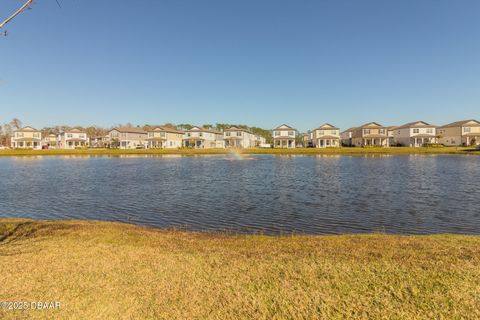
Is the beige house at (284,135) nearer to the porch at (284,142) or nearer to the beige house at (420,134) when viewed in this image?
the porch at (284,142)

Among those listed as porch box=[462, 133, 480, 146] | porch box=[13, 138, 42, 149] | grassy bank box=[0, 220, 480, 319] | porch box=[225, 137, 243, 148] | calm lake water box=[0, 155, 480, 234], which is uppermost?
porch box=[13, 138, 42, 149]

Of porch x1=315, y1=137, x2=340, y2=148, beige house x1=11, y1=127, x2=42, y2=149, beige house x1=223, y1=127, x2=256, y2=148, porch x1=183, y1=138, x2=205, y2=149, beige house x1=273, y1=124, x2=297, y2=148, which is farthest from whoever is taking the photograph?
beige house x1=11, y1=127, x2=42, y2=149

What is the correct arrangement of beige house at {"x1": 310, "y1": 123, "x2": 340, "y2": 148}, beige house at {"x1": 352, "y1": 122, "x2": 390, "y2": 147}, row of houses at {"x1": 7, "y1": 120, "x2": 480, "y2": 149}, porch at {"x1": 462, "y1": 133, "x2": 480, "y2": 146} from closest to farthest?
1. porch at {"x1": 462, "y1": 133, "x2": 480, "y2": 146}
2. row of houses at {"x1": 7, "y1": 120, "x2": 480, "y2": 149}
3. beige house at {"x1": 352, "y1": 122, "x2": 390, "y2": 147}
4. beige house at {"x1": 310, "y1": 123, "x2": 340, "y2": 148}

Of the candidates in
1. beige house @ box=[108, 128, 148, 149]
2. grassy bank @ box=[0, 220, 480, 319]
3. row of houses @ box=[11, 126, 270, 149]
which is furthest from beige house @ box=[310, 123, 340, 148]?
grassy bank @ box=[0, 220, 480, 319]

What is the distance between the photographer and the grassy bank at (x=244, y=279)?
4895 mm

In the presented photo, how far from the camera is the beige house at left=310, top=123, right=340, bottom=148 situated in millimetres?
97875

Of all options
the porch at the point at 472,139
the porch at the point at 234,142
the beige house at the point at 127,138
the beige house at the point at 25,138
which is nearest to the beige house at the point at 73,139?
the beige house at the point at 25,138

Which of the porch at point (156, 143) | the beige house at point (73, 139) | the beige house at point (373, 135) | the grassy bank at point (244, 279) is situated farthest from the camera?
the beige house at point (73, 139)

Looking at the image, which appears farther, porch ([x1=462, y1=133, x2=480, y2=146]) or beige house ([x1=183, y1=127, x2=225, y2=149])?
beige house ([x1=183, y1=127, x2=225, y2=149])

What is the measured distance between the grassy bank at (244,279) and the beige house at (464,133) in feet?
341

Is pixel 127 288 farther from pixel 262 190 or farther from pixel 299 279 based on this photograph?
pixel 262 190

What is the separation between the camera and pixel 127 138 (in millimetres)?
107875

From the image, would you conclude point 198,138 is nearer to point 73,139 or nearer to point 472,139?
point 73,139

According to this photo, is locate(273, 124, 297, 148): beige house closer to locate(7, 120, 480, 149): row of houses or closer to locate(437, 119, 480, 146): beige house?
locate(7, 120, 480, 149): row of houses
